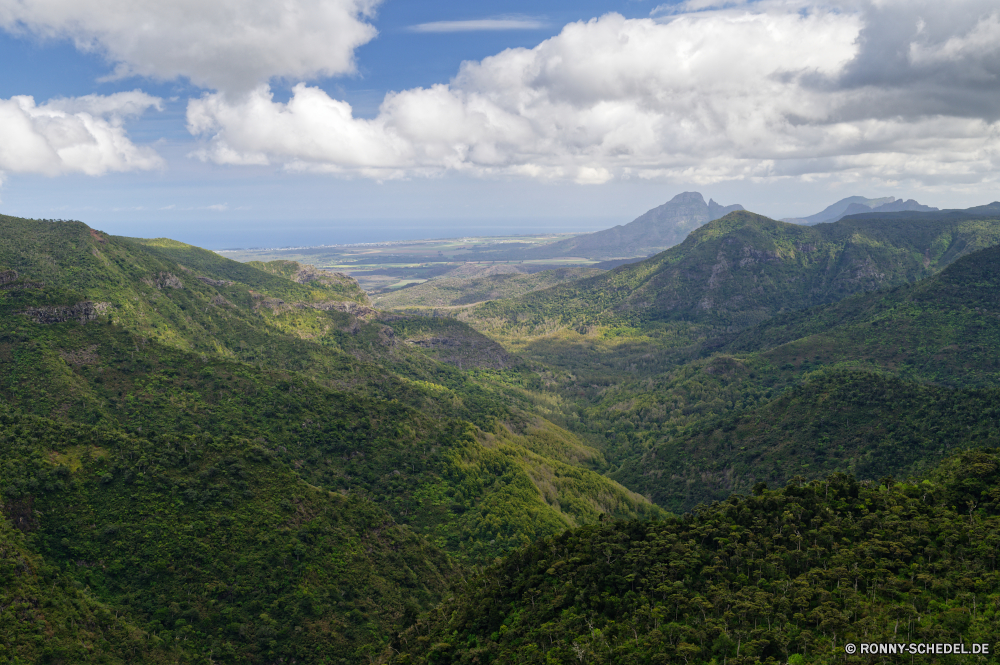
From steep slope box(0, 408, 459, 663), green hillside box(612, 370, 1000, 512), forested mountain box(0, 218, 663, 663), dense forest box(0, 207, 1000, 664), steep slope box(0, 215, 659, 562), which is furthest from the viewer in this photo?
green hillside box(612, 370, 1000, 512)

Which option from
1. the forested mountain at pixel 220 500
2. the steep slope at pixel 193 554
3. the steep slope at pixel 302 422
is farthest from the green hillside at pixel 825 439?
the steep slope at pixel 193 554

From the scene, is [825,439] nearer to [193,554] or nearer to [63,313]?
[193,554]

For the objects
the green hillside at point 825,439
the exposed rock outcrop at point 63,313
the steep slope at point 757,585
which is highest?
the exposed rock outcrop at point 63,313

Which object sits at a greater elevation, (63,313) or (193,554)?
(63,313)

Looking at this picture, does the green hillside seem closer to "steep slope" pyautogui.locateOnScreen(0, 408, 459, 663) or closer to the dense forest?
the dense forest

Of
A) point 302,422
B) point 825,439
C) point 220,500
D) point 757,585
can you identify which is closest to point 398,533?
point 220,500

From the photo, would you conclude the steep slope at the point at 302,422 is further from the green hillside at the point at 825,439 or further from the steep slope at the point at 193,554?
the green hillside at the point at 825,439

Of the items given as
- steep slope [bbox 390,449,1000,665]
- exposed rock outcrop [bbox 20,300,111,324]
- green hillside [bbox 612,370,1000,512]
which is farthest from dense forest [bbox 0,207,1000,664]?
green hillside [bbox 612,370,1000,512]

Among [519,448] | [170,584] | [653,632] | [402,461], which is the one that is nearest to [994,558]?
[653,632]

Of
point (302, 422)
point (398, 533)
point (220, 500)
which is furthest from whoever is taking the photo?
point (302, 422)
